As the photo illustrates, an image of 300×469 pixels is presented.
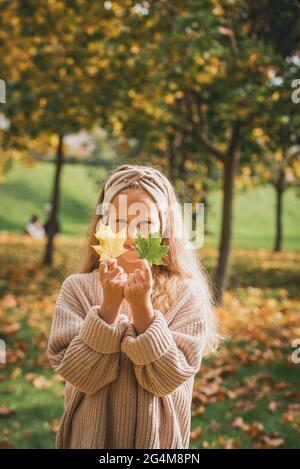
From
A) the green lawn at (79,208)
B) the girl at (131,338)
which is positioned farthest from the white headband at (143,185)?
the green lawn at (79,208)

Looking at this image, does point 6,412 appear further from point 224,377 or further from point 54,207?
point 54,207

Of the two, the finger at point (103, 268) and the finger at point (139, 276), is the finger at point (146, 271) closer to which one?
the finger at point (139, 276)

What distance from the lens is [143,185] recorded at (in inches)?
92.9

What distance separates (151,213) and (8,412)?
10.6ft

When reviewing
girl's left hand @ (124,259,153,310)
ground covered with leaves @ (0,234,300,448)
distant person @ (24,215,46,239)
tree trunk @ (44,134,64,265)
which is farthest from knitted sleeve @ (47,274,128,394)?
distant person @ (24,215,46,239)

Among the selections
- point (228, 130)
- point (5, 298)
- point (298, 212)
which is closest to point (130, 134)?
point (228, 130)

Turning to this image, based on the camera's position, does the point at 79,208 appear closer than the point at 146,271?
No

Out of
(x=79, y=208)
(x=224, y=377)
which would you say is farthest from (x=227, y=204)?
(x=79, y=208)

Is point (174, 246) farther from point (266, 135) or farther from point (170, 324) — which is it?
point (266, 135)

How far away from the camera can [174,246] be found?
2523mm

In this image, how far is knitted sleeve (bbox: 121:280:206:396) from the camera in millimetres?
1975

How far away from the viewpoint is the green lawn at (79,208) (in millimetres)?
27578

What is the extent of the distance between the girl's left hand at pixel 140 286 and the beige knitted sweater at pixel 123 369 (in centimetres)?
12

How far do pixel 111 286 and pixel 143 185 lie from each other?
559 millimetres
